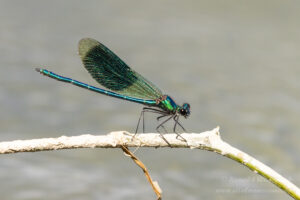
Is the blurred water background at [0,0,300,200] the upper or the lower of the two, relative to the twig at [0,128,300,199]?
upper

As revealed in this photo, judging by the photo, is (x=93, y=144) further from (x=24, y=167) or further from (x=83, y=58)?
(x=24, y=167)

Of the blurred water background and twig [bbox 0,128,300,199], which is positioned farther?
the blurred water background

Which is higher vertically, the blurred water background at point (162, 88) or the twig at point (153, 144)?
the blurred water background at point (162, 88)

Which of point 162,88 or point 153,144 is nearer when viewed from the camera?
point 153,144

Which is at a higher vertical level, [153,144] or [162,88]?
[162,88]

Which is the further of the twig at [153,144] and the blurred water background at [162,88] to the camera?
the blurred water background at [162,88]
